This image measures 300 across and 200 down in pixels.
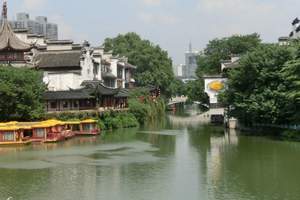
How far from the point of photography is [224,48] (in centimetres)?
9394

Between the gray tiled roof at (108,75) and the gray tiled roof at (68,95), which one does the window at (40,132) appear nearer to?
the gray tiled roof at (68,95)

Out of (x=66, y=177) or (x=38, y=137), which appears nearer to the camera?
(x=66, y=177)

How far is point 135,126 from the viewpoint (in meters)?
67.3

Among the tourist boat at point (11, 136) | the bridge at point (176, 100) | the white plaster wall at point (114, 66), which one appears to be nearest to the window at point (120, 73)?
the white plaster wall at point (114, 66)

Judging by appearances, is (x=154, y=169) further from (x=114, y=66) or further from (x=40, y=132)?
(x=114, y=66)

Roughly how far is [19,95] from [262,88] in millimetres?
22624

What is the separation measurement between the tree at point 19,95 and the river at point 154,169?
22.0ft

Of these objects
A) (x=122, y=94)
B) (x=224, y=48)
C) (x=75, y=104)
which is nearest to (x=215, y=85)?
(x=122, y=94)

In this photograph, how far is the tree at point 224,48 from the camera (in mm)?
92750

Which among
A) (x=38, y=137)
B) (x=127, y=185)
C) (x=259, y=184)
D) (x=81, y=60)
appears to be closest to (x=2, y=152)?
(x=38, y=137)

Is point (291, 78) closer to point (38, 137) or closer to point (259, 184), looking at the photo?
point (259, 184)

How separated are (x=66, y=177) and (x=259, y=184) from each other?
1083 centimetres

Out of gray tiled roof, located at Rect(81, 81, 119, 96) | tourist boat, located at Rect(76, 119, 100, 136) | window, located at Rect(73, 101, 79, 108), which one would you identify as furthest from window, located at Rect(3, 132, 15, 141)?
gray tiled roof, located at Rect(81, 81, 119, 96)

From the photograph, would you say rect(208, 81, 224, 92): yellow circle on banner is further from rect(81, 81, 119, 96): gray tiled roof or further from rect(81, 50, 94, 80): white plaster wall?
rect(81, 50, 94, 80): white plaster wall
